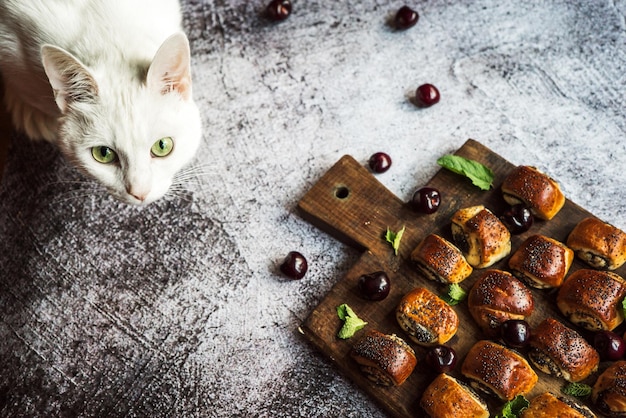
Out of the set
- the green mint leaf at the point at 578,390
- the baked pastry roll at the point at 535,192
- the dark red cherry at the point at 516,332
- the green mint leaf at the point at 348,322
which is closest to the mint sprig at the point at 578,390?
the green mint leaf at the point at 578,390

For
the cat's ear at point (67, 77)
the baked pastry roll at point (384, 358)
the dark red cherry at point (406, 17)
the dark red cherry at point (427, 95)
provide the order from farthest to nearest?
1. the dark red cherry at point (406, 17)
2. the dark red cherry at point (427, 95)
3. the baked pastry roll at point (384, 358)
4. the cat's ear at point (67, 77)

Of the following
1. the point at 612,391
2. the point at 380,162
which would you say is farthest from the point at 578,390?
the point at 380,162

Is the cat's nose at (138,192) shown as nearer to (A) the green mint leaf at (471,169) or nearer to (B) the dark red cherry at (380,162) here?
(B) the dark red cherry at (380,162)

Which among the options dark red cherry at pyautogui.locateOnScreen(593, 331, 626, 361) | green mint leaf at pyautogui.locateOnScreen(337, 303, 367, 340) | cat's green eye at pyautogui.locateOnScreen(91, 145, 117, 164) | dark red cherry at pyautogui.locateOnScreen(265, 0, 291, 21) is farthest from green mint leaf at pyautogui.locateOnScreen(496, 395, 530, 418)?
dark red cherry at pyautogui.locateOnScreen(265, 0, 291, 21)

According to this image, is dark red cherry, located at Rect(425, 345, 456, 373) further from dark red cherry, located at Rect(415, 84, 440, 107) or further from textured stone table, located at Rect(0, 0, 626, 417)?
dark red cherry, located at Rect(415, 84, 440, 107)

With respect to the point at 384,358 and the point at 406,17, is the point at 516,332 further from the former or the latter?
the point at 406,17

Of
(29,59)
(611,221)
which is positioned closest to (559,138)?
(611,221)
